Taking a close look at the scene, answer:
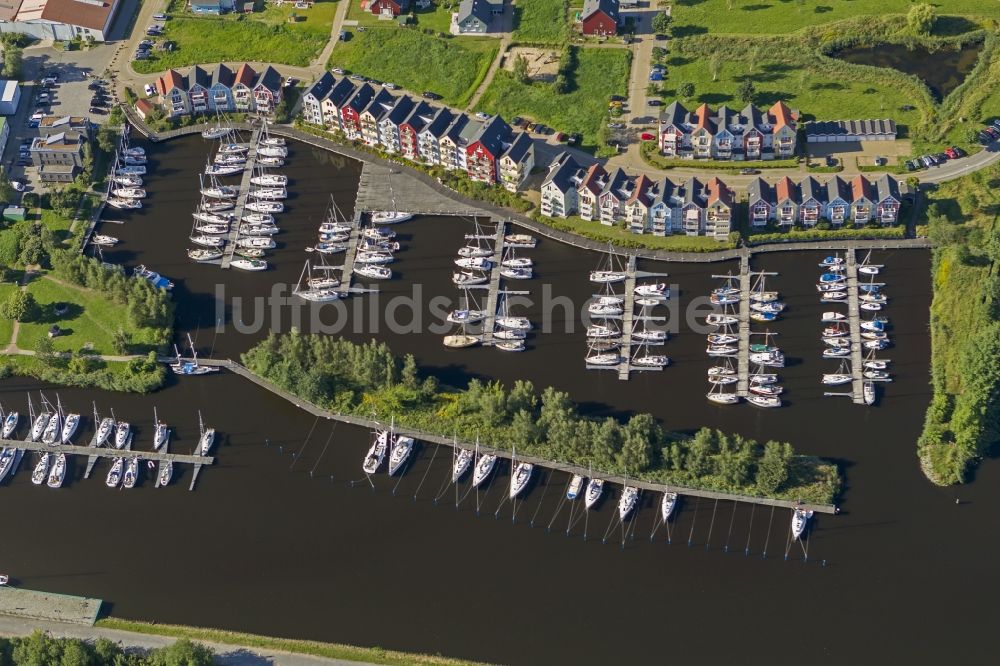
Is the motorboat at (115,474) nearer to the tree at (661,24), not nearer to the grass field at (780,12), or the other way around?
the tree at (661,24)

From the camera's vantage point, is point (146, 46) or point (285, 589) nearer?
point (285, 589)

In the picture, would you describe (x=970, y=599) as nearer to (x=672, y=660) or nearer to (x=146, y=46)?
(x=672, y=660)

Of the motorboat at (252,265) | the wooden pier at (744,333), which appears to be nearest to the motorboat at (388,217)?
the motorboat at (252,265)

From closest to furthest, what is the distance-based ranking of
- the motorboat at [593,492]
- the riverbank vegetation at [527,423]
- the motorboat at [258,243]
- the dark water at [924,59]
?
the riverbank vegetation at [527,423] < the motorboat at [593,492] < the motorboat at [258,243] < the dark water at [924,59]

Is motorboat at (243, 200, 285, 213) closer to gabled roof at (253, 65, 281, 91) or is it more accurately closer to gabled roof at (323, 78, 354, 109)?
gabled roof at (323, 78, 354, 109)

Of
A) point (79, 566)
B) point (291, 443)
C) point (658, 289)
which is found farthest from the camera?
point (658, 289)

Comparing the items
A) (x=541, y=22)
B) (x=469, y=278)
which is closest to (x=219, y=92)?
(x=541, y=22)

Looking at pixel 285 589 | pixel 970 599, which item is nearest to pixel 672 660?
pixel 970 599

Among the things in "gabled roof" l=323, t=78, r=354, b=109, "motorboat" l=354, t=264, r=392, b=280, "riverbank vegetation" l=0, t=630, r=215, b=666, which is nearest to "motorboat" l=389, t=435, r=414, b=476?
"motorboat" l=354, t=264, r=392, b=280
